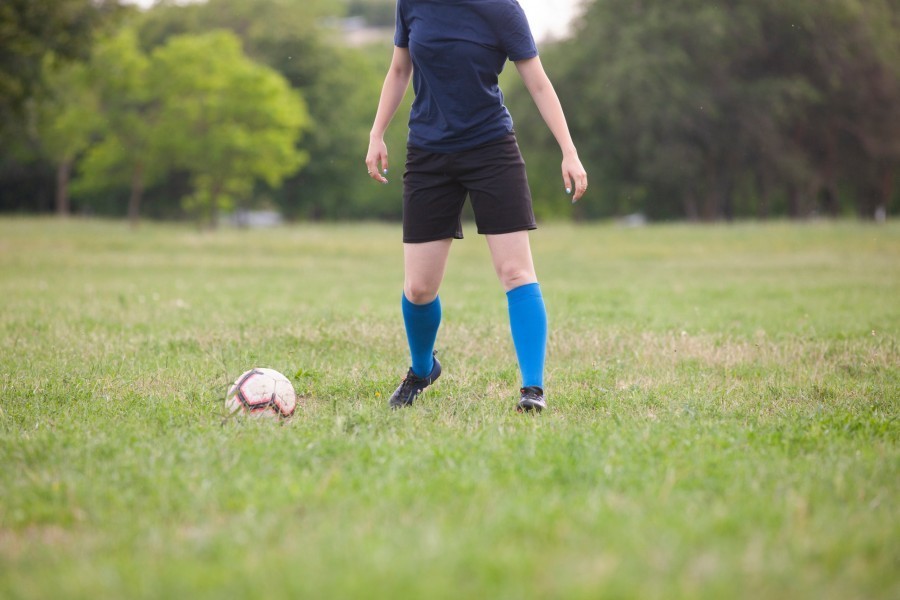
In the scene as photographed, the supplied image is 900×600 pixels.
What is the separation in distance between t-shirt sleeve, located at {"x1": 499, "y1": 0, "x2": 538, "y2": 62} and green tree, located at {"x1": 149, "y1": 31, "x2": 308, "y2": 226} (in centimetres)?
3591

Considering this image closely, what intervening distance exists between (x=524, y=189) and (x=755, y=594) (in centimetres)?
291

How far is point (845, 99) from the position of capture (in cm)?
4122

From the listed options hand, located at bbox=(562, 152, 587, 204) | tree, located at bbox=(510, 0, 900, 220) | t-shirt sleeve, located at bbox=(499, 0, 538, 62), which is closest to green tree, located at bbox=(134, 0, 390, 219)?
tree, located at bbox=(510, 0, 900, 220)

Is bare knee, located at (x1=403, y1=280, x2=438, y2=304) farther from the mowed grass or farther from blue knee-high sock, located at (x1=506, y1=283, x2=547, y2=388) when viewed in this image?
the mowed grass

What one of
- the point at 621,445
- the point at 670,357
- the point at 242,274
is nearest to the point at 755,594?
the point at 621,445

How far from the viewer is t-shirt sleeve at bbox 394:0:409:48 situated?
198 inches

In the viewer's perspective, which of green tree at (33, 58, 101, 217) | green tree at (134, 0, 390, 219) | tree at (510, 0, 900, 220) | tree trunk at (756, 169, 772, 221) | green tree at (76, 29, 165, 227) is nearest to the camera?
tree at (510, 0, 900, 220)

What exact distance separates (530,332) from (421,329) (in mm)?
704

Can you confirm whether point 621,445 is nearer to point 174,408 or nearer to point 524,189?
point 524,189

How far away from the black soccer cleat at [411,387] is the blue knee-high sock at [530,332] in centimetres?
68

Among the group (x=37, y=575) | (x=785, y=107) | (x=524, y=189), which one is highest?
(x=785, y=107)

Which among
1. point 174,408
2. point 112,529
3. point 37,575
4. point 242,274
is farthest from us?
point 242,274

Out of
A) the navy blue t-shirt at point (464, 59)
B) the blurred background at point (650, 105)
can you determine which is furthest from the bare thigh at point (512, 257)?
the blurred background at point (650, 105)

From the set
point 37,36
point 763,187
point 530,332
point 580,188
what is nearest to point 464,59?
point 580,188
